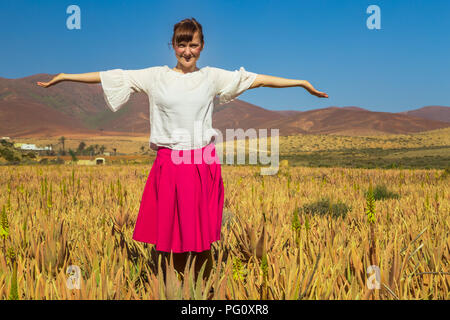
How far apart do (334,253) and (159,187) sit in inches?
53.9

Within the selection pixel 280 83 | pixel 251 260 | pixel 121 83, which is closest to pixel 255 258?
pixel 251 260

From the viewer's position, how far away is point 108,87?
8.70ft

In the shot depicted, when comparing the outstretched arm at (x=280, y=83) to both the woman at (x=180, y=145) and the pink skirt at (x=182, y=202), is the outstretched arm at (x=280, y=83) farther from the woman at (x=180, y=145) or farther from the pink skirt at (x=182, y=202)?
the pink skirt at (x=182, y=202)

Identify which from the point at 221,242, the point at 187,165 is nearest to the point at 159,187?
the point at 187,165

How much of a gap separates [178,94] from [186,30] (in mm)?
430

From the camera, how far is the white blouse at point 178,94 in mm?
2533

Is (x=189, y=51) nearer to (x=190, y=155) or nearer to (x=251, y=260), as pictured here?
(x=190, y=155)

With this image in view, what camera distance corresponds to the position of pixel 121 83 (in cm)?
268

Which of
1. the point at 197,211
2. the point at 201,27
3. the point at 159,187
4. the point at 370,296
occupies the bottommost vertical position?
the point at 370,296

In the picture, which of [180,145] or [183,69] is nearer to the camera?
[180,145]

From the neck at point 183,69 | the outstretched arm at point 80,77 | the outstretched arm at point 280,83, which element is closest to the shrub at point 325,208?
the outstretched arm at point 280,83

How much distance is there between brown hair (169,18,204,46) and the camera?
8.34 ft

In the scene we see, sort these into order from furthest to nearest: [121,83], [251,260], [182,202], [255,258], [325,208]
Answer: [325,208] → [251,260] → [255,258] → [121,83] → [182,202]
